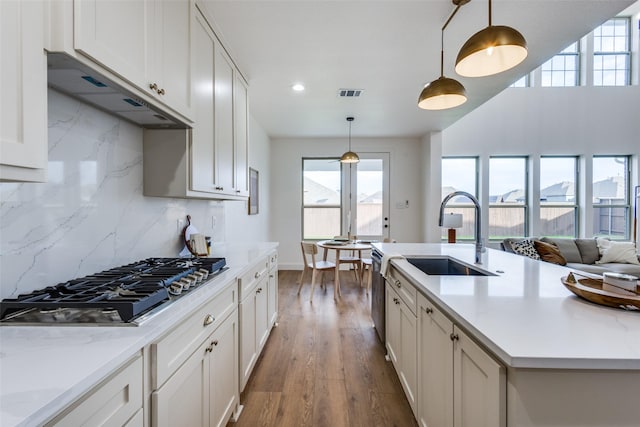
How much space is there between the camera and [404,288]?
183 centimetres

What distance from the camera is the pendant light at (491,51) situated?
136 centimetres

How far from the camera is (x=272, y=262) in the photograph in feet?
9.14

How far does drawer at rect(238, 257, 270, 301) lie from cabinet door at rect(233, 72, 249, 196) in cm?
73

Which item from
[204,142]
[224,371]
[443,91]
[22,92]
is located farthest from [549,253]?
[22,92]

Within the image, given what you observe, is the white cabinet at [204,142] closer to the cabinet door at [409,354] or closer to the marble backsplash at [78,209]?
the marble backsplash at [78,209]

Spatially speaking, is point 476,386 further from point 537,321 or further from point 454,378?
point 537,321

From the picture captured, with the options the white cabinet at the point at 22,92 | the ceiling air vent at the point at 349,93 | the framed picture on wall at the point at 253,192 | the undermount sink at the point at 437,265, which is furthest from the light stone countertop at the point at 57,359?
the framed picture on wall at the point at 253,192

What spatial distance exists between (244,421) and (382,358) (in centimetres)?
123

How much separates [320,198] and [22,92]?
5.30 m

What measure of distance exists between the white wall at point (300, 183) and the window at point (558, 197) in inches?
91.4

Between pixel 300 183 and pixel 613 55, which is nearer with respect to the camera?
pixel 613 55

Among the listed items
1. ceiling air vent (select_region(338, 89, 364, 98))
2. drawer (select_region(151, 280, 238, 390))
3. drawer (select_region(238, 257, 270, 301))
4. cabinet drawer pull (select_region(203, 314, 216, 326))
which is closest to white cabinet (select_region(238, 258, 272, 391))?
drawer (select_region(238, 257, 270, 301))

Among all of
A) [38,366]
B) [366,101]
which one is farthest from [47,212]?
[366,101]

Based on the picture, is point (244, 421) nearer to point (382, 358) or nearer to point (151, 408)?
point (151, 408)
